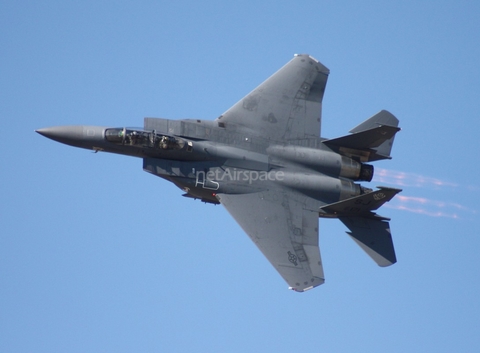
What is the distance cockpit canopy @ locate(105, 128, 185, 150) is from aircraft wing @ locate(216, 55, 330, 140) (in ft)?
6.38

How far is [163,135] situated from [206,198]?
8.56 feet

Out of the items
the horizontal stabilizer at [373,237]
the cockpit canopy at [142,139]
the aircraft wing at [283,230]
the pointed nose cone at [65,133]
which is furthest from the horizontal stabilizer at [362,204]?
the pointed nose cone at [65,133]

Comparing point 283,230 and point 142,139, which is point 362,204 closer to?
point 283,230

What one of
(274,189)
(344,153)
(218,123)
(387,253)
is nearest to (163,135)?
(218,123)

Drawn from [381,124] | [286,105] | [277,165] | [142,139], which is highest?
[286,105]

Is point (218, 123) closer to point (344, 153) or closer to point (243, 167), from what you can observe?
point (243, 167)

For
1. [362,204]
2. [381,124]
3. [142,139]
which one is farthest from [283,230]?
[142,139]

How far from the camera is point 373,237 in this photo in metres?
32.8

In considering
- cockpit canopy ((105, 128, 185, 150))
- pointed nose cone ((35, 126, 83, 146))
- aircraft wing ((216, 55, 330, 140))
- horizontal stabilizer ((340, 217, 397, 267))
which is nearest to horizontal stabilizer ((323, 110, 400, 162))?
aircraft wing ((216, 55, 330, 140))

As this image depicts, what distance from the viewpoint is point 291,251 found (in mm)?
31844

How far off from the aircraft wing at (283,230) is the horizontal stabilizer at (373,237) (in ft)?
4.33

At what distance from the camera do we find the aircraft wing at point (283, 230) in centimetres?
3142

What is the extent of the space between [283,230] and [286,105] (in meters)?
4.38

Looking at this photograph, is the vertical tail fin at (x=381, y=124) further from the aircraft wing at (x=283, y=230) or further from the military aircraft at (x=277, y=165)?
the aircraft wing at (x=283, y=230)
